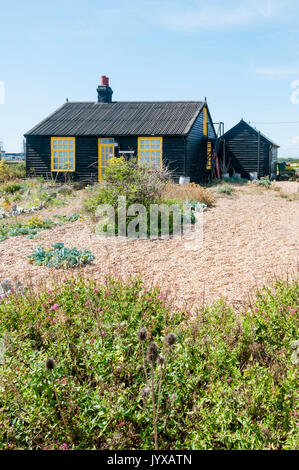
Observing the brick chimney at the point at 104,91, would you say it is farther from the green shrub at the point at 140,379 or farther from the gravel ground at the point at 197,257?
the green shrub at the point at 140,379

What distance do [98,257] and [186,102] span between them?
1693 centimetres

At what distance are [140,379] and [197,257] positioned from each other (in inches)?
164

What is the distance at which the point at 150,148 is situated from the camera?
63.9 ft

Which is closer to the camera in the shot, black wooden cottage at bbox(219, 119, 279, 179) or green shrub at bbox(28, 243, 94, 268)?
green shrub at bbox(28, 243, 94, 268)

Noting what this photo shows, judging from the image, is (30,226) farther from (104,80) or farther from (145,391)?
(104,80)

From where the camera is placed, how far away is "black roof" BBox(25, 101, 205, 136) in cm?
1947

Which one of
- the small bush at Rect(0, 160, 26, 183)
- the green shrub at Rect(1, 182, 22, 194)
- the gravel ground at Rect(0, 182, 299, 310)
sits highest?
the small bush at Rect(0, 160, 26, 183)

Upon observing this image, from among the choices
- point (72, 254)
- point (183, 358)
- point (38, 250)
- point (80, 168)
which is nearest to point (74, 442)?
point (183, 358)

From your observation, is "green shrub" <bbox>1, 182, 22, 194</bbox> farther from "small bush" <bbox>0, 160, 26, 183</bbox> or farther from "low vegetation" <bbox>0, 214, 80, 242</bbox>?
"low vegetation" <bbox>0, 214, 80, 242</bbox>

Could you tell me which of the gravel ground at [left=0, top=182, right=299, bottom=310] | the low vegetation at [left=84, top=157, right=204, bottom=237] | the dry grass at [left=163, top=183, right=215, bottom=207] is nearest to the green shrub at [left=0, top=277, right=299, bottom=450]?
the gravel ground at [left=0, top=182, right=299, bottom=310]

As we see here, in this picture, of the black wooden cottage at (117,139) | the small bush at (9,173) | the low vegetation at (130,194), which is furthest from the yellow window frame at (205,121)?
the low vegetation at (130,194)

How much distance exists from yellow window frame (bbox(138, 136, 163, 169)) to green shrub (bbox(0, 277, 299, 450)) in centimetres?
1570

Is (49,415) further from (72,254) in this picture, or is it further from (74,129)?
(74,129)

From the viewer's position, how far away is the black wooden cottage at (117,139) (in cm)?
1916
